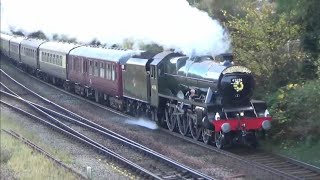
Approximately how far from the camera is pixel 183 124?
16.4 metres

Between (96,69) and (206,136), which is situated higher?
(96,69)

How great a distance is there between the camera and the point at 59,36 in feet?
137

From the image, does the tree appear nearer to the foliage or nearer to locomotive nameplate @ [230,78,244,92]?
the foliage

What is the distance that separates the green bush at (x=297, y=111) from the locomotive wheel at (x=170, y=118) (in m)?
2.91

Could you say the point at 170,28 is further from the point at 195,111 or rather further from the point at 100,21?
the point at 100,21

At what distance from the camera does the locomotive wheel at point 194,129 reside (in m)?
15.5

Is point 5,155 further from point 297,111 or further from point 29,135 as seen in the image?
point 297,111

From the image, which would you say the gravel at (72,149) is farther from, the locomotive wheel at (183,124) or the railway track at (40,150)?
the locomotive wheel at (183,124)

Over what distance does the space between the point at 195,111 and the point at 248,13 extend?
3.92m

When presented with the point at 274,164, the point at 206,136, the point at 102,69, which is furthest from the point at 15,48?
the point at 274,164

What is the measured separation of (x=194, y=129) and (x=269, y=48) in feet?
10.5

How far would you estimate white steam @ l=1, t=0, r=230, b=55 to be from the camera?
16030 mm

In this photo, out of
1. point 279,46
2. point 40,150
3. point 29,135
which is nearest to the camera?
point 40,150

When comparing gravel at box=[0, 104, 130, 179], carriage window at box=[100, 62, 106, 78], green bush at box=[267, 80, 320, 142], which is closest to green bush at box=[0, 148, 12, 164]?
gravel at box=[0, 104, 130, 179]
